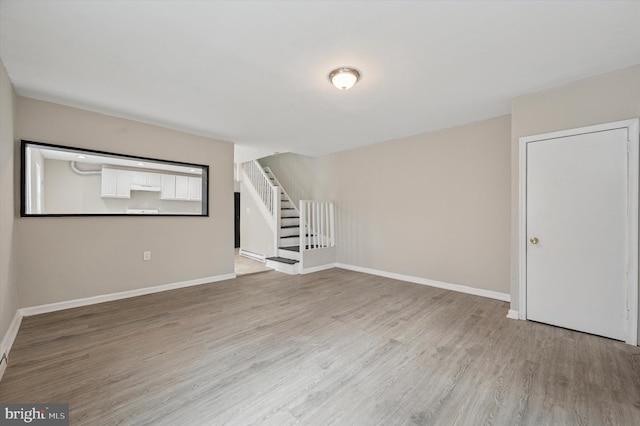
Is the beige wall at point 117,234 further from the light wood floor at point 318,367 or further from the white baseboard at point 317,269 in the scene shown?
the white baseboard at point 317,269

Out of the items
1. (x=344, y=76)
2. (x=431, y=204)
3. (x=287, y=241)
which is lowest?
(x=287, y=241)

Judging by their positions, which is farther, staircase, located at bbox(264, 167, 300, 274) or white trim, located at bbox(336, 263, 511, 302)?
staircase, located at bbox(264, 167, 300, 274)

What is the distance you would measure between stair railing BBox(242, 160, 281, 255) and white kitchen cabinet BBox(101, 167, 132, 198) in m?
2.64

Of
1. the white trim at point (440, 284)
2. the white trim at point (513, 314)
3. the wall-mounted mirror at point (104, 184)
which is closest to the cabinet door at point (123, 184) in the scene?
the wall-mounted mirror at point (104, 184)

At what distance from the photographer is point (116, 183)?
3.58 metres

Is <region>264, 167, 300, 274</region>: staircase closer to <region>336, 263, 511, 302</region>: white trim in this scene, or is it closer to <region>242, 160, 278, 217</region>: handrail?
<region>242, 160, 278, 217</region>: handrail

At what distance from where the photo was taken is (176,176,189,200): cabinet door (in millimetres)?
4160

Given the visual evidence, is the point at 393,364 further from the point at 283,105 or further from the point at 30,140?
the point at 30,140

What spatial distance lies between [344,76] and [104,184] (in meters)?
3.39

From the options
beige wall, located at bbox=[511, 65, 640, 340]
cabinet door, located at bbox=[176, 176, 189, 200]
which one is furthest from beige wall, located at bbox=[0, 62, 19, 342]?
beige wall, located at bbox=[511, 65, 640, 340]

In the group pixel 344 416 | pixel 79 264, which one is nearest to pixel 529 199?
pixel 344 416

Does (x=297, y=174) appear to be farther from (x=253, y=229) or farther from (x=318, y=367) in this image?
(x=318, y=367)

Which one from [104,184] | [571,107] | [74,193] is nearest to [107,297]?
[74,193]

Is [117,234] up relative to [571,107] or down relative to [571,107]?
down
